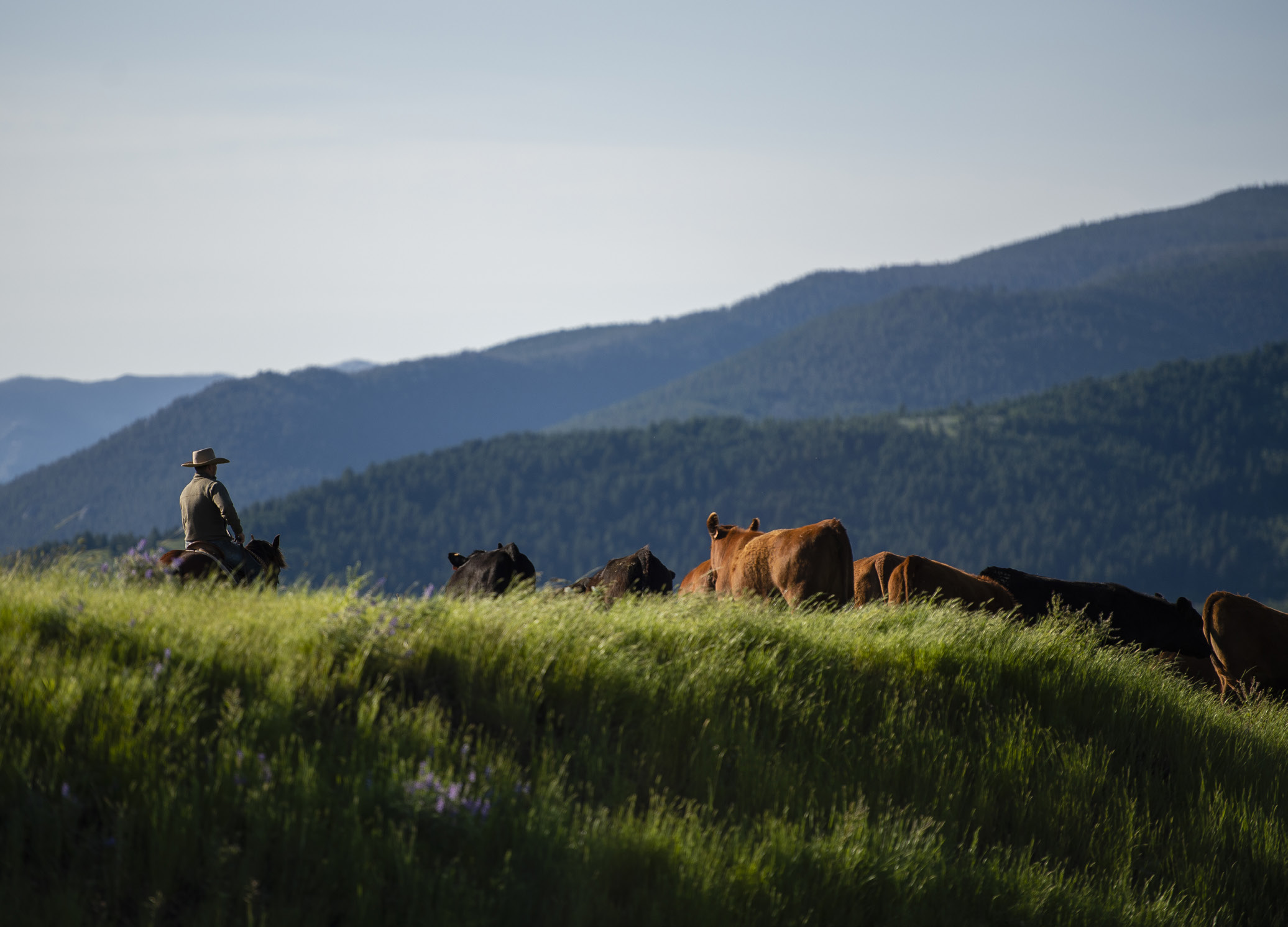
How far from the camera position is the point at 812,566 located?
1042 centimetres

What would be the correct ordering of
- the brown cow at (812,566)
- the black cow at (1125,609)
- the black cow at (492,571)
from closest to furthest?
the brown cow at (812,566) < the black cow at (492,571) < the black cow at (1125,609)

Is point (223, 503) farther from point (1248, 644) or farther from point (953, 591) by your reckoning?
point (1248, 644)

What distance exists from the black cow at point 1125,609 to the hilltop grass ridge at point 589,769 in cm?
272

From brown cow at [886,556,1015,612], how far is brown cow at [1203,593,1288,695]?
211cm

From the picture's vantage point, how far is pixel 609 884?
15.1ft

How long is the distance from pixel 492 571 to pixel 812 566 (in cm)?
370

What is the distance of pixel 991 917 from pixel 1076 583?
698 cm

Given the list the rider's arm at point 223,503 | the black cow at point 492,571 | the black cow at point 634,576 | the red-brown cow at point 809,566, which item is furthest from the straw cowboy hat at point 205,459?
the red-brown cow at point 809,566

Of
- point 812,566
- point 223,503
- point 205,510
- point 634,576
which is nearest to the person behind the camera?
point 223,503

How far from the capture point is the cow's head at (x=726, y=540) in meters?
12.0

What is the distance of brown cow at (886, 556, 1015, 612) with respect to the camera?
395 inches

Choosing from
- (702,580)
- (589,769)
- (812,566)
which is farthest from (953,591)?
(589,769)

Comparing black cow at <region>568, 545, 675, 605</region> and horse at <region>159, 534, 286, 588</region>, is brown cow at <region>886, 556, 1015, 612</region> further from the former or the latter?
horse at <region>159, 534, 286, 588</region>

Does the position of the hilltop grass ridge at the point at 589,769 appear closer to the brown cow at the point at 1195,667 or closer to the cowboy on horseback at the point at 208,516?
the brown cow at the point at 1195,667
